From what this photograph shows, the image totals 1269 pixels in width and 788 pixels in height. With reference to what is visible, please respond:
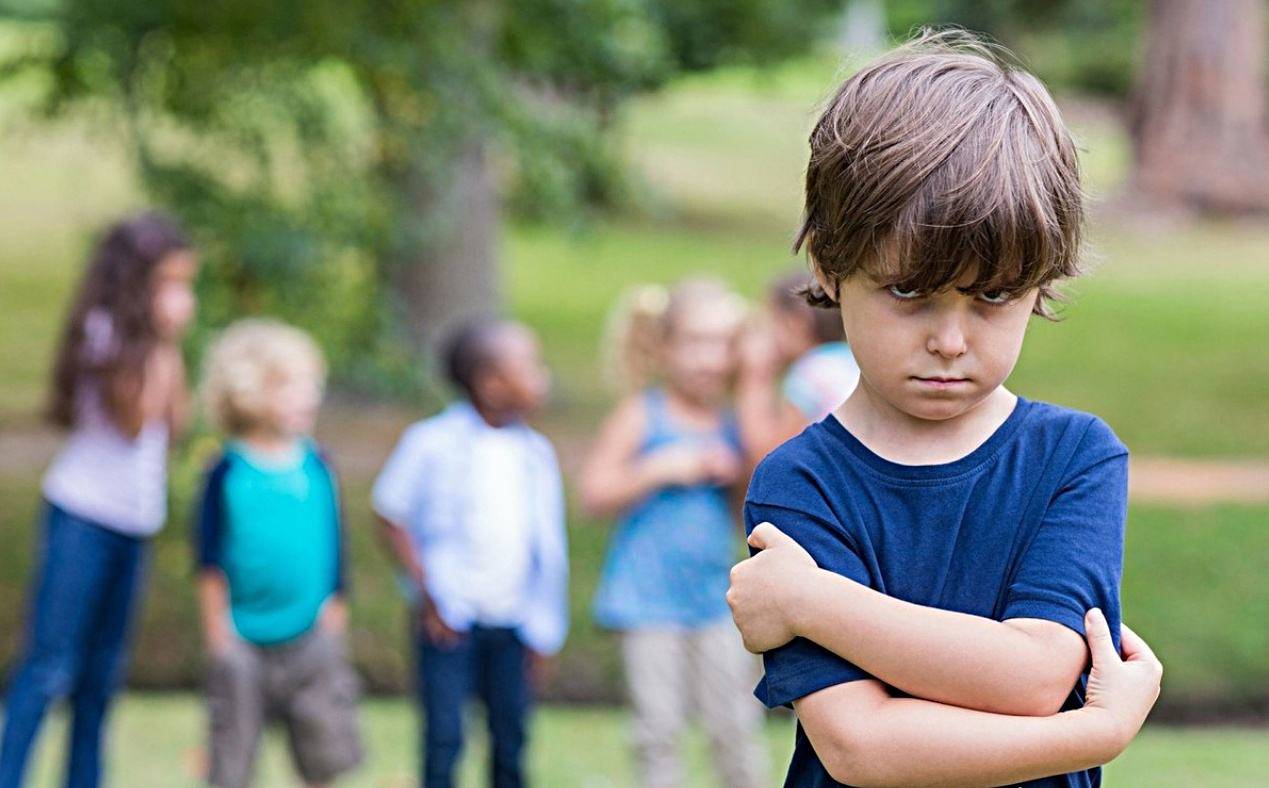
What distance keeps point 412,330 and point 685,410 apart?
681 centimetres

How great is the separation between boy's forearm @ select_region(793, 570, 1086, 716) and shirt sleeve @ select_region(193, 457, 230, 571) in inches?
139

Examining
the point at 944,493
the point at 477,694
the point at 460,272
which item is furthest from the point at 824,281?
the point at 460,272

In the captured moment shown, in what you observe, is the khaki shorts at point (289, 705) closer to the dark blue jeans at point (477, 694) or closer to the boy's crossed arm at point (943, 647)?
the dark blue jeans at point (477, 694)

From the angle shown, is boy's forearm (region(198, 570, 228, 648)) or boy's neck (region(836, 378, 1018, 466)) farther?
boy's forearm (region(198, 570, 228, 648))

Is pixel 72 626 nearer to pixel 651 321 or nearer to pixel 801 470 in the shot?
pixel 651 321

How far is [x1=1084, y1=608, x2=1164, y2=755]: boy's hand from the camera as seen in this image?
6.06ft

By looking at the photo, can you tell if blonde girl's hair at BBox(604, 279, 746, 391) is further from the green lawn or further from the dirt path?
the dirt path

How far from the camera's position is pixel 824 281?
195 cm

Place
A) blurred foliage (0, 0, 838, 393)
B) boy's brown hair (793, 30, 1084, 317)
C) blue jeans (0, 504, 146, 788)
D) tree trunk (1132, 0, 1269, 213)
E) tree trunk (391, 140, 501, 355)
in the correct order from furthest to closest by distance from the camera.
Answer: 1. tree trunk (1132, 0, 1269, 213)
2. tree trunk (391, 140, 501, 355)
3. blurred foliage (0, 0, 838, 393)
4. blue jeans (0, 504, 146, 788)
5. boy's brown hair (793, 30, 1084, 317)

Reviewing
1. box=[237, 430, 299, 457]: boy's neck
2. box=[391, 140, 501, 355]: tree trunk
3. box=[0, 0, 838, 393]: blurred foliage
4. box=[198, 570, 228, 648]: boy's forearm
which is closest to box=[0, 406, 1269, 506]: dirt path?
box=[391, 140, 501, 355]: tree trunk

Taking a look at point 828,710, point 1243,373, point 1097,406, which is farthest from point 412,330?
point 828,710

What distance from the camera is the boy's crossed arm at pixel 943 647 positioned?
1.82m

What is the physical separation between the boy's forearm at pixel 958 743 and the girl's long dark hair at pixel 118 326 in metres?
3.77

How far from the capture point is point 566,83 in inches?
372
